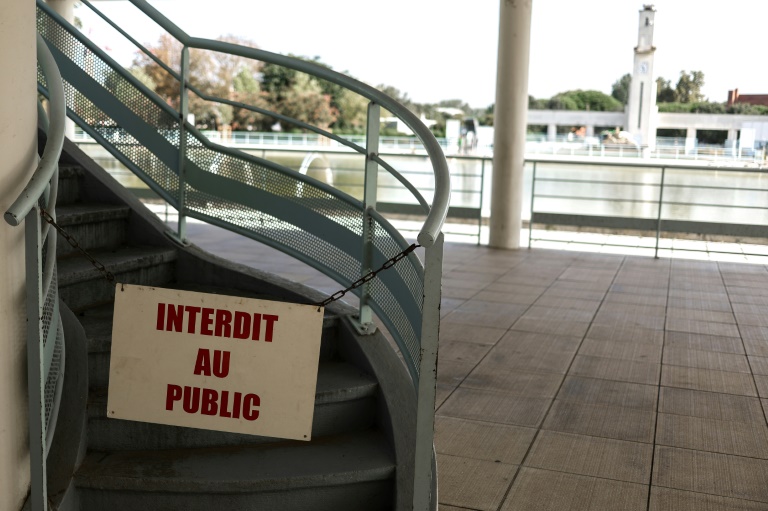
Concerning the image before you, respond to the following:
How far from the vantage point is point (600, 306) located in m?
6.51

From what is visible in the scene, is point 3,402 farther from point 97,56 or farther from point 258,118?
point 258,118

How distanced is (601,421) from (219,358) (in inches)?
84.5

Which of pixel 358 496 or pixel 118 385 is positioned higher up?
pixel 118 385

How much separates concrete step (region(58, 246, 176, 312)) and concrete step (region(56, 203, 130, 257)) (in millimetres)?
54

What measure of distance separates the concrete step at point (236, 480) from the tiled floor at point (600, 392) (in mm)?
366

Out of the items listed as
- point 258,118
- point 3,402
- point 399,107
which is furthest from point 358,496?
point 258,118

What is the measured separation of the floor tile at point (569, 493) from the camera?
3.00 meters

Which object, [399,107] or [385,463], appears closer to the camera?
[385,463]

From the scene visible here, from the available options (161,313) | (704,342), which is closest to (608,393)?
(704,342)

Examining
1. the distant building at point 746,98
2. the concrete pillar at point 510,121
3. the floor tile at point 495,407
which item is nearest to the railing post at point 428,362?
the floor tile at point 495,407

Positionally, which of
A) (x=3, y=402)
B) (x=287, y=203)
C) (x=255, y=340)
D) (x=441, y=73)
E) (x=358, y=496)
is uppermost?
(x=441, y=73)

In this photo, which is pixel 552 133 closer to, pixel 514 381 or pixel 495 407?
pixel 514 381

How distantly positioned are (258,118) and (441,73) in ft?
36.2

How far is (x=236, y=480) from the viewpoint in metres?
2.79
